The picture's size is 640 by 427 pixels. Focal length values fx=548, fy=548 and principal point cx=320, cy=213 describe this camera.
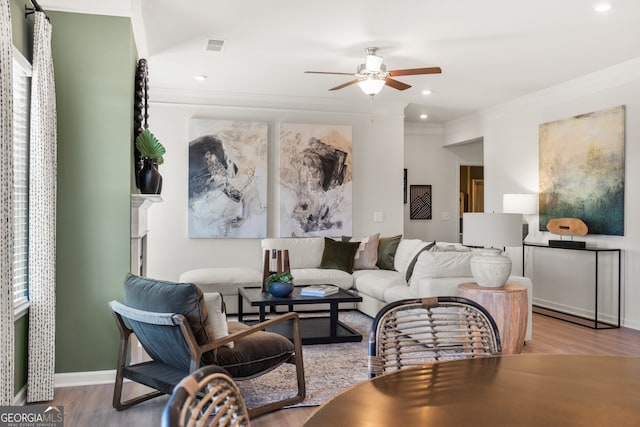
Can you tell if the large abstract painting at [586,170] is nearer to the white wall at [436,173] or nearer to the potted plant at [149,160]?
the white wall at [436,173]

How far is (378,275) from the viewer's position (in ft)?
19.7

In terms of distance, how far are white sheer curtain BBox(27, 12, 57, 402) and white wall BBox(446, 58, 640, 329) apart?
16.9ft

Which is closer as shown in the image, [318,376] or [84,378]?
[84,378]

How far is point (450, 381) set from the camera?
1317mm

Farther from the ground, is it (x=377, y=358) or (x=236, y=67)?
(x=236, y=67)

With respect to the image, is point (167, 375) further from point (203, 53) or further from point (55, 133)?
point (203, 53)

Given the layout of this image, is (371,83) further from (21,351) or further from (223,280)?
(21,351)

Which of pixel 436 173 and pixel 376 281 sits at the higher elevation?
pixel 436 173

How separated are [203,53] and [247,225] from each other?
7.92 feet

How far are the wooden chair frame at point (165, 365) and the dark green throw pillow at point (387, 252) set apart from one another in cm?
340

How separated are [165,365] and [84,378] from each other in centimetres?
94

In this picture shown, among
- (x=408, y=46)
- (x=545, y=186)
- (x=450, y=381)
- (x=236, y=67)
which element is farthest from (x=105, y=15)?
(x=545, y=186)

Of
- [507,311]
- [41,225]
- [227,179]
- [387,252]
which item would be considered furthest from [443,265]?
[227,179]

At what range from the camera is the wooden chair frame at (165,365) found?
8.63ft
